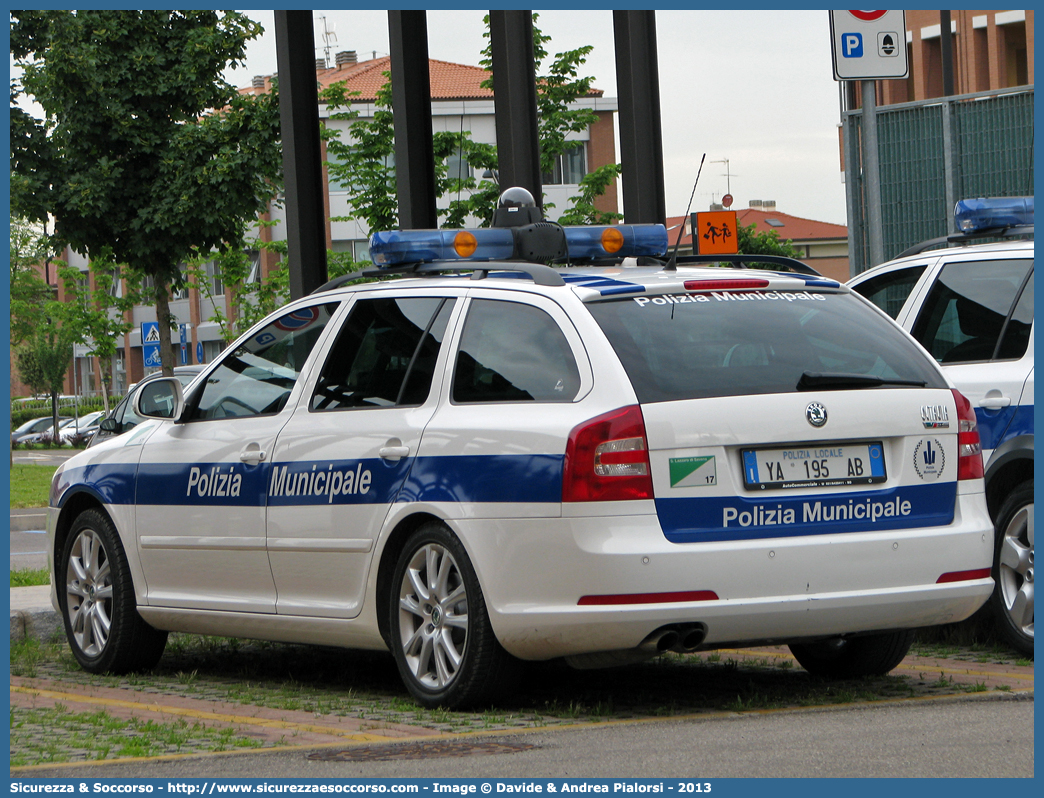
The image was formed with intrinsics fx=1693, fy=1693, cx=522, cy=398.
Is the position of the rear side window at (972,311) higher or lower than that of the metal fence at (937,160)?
lower

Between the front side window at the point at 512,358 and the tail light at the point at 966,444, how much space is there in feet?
4.91

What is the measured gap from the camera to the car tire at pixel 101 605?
317 inches

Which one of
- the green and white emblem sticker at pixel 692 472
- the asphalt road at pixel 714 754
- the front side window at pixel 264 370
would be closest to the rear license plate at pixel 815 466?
the green and white emblem sticker at pixel 692 472

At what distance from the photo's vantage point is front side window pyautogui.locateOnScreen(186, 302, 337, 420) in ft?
24.2

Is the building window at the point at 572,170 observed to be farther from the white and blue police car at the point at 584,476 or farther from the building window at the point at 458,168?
the white and blue police car at the point at 584,476

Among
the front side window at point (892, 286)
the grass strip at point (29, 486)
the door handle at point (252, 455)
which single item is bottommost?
the grass strip at point (29, 486)

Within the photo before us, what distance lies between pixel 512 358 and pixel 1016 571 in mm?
2629

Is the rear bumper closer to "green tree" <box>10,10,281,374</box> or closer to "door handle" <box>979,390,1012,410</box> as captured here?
"door handle" <box>979,390,1012,410</box>

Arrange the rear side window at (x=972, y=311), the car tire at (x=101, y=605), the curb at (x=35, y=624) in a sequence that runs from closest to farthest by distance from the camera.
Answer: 1. the rear side window at (x=972, y=311)
2. the car tire at (x=101, y=605)
3. the curb at (x=35, y=624)

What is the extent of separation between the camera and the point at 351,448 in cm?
674

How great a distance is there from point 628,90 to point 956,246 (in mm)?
4091

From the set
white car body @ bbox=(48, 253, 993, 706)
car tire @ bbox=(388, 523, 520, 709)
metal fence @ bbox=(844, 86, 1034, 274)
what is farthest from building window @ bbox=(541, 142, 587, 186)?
car tire @ bbox=(388, 523, 520, 709)

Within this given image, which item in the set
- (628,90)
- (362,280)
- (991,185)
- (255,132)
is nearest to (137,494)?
(362,280)
